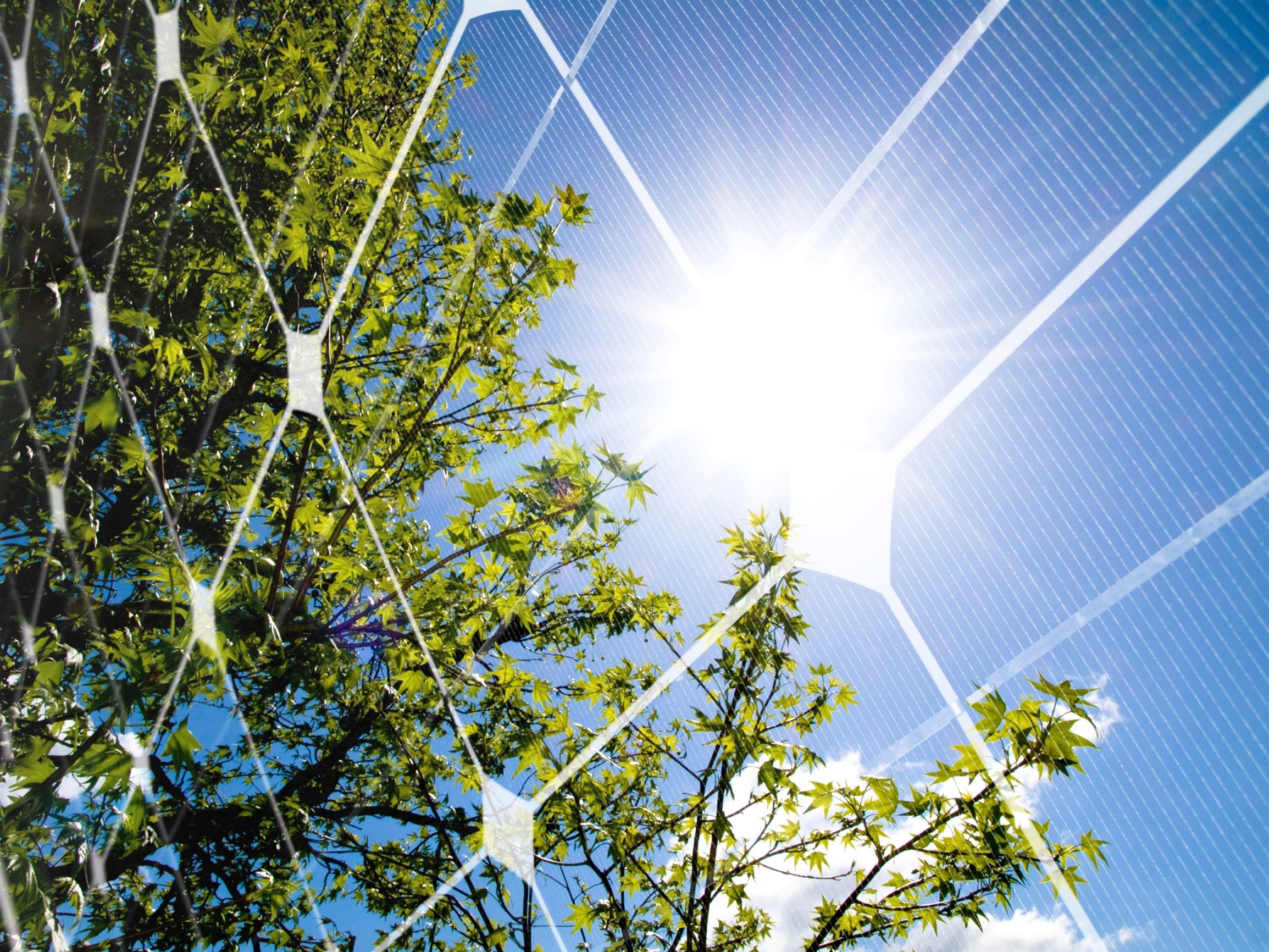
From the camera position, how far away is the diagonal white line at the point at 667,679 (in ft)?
10.8

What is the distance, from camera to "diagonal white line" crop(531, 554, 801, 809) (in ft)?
10.8

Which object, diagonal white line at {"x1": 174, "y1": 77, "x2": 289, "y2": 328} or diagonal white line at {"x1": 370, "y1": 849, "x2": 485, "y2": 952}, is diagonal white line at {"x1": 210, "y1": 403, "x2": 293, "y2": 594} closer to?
diagonal white line at {"x1": 174, "y1": 77, "x2": 289, "y2": 328}

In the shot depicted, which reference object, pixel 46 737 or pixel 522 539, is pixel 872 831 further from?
pixel 46 737

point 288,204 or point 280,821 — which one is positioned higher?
point 288,204

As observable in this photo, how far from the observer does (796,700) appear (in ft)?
11.7

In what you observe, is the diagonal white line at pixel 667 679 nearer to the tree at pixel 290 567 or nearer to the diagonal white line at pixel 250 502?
the tree at pixel 290 567

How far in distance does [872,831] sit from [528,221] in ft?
12.0

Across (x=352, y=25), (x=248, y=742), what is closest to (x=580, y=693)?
(x=248, y=742)

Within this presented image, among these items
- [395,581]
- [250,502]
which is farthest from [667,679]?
[250,502]

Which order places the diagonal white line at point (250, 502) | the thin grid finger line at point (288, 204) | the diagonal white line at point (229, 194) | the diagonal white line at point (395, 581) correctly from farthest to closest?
1. the thin grid finger line at point (288, 204)
2. the diagonal white line at point (229, 194)
3. the diagonal white line at point (395, 581)
4. the diagonal white line at point (250, 502)

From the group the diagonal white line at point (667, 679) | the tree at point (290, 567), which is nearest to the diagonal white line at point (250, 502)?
the tree at point (290, 567)

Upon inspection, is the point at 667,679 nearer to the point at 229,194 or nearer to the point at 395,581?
the point at 395,581

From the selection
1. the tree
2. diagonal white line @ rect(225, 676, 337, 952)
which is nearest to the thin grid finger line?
the tree

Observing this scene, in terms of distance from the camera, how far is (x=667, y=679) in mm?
3729
